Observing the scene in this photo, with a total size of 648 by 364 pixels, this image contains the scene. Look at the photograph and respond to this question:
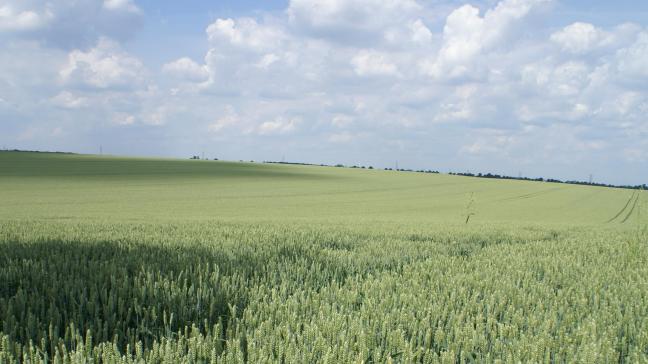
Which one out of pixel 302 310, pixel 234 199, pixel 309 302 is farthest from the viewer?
pixel 234 199

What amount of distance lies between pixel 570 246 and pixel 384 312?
Answer: 7.77 meters

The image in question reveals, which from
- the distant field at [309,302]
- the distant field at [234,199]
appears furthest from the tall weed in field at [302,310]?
the distant field at [234,199]

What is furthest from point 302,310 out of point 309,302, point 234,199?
point 234,199

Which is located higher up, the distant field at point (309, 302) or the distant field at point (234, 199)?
the distant field at point (309, 302)

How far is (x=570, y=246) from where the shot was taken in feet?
31.7

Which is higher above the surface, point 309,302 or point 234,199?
point 309,302

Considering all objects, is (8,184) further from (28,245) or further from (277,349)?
(277,349)

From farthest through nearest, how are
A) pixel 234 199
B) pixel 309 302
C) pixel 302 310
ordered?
pixel 234 199, pixel 309 302, pixel 302 310

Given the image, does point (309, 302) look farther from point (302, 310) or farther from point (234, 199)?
point (234, 199)

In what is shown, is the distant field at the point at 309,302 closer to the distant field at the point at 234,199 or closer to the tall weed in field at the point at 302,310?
the tall weed in field at the point at 302,310

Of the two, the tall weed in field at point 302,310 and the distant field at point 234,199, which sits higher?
the tall weed in field at point 302,310

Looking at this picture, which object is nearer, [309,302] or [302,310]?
[302,310]

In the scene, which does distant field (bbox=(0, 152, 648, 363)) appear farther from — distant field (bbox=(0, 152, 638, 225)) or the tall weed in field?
distant field (bbox=(0, 152, 638, 225))

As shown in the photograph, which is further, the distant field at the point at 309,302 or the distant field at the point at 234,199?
the distant field at the point at 234,199
